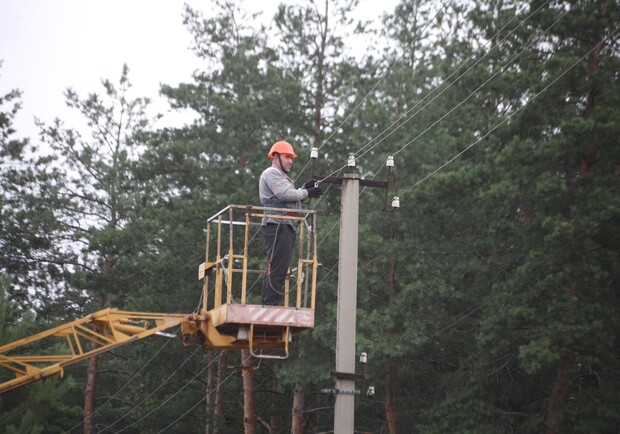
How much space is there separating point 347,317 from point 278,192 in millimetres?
4077

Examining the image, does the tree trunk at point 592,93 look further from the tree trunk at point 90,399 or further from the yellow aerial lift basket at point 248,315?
the tree trunk at point 90,399

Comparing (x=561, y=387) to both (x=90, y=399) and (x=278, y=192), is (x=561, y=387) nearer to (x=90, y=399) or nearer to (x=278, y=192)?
(x=278, y=192)

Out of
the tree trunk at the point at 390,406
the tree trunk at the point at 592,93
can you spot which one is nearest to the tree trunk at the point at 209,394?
the tree trunk at the point at 390,406

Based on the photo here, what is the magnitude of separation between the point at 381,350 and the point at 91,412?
1754 cm

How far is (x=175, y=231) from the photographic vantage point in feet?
119

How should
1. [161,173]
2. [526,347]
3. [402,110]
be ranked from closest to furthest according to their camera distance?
[526,347]
[402,110]
[161,173]

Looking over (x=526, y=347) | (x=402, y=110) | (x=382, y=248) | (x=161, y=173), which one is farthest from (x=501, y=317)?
(x=161, y=173)

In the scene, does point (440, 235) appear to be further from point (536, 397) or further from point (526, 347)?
point (526, 347)

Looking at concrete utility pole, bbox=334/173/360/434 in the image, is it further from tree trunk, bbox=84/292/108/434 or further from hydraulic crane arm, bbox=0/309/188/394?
tree trunk, bbox=84/292/108/434

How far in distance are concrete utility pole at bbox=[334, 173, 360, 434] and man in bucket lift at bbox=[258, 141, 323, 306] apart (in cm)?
324

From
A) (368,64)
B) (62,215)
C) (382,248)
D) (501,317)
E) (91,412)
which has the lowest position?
(91,412)

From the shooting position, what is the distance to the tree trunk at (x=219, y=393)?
129 feet

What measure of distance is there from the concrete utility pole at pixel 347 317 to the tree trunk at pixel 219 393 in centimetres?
2307

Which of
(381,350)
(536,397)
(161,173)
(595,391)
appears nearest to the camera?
(595,391)
